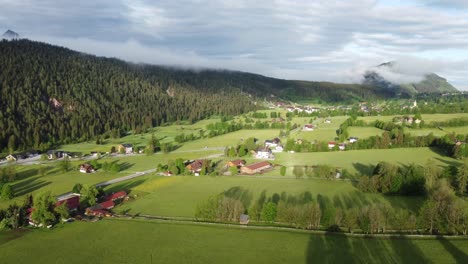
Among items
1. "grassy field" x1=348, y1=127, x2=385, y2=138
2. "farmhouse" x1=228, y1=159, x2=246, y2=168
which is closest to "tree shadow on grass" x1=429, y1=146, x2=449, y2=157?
"grassy field" x1=348, y1=127, x2=385, y2=138

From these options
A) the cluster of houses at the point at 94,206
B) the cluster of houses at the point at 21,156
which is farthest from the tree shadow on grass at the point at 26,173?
the cluster of houses at the point at 94,206

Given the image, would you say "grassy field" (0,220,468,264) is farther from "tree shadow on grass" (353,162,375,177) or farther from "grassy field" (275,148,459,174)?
"grassy field" (275,148,459,174)

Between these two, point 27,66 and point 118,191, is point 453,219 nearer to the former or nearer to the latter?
point 118,191

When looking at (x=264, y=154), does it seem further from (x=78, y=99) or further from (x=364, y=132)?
(x=78, y=99)

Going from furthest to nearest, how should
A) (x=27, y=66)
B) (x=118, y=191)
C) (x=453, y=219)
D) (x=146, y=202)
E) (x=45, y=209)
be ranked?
1. (x=27, y=66)
2. (x=118, y=191)
3. (x=146, y=202)
4. (x=45, y=209)
5. (x=453, y=219)

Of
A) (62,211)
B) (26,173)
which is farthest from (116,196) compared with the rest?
(26,173)

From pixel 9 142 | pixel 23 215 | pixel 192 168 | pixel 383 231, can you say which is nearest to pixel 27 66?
pixel 9 142

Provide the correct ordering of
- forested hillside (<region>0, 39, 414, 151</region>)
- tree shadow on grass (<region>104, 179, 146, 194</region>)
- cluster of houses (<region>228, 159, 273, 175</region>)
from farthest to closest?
forested hillside (<region>0, 39, 414, 151</region>)
cluster of houses (<region>228, 159, 273, 175</region>)
tree shadow on grass (<region>104, 179, 146, 194</region>)
